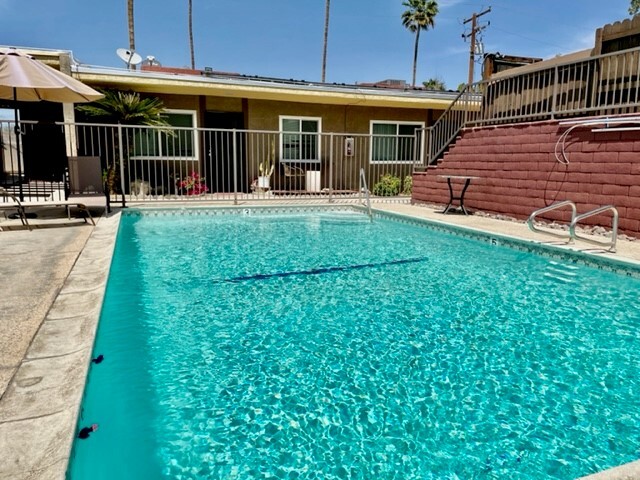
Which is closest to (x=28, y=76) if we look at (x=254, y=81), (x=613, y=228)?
(x=254, y=81)

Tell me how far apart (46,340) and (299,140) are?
1272 centimetres

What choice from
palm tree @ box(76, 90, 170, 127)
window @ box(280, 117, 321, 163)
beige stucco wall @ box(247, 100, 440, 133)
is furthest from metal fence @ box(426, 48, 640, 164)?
palm tree @ box(76, 90, 170, 127)

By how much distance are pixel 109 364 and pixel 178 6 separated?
38840 millimetres

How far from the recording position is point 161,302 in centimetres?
452

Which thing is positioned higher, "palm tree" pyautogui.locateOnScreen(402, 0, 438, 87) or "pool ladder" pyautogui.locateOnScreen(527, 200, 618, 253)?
"palm tree" pyautogui.locateOnScreen(402, 0, 438, 87)

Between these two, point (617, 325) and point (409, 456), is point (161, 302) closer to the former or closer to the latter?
point (409, 456)

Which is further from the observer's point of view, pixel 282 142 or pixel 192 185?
pixel 282 142

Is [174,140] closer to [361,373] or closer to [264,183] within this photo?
[264,183]

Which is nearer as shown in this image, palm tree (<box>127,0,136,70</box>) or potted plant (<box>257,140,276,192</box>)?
potted plant (<box>257,140,276,192</box>)

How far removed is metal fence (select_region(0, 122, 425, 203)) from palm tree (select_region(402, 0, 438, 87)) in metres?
27.8

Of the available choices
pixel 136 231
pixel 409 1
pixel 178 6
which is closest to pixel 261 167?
pixel 136 231

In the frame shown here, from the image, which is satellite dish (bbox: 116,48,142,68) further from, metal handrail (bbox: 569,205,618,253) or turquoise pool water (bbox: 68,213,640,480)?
metal handrail (bbox: 569,205,618,253)

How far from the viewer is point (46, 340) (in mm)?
2688

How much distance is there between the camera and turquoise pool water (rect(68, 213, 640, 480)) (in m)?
2.27
